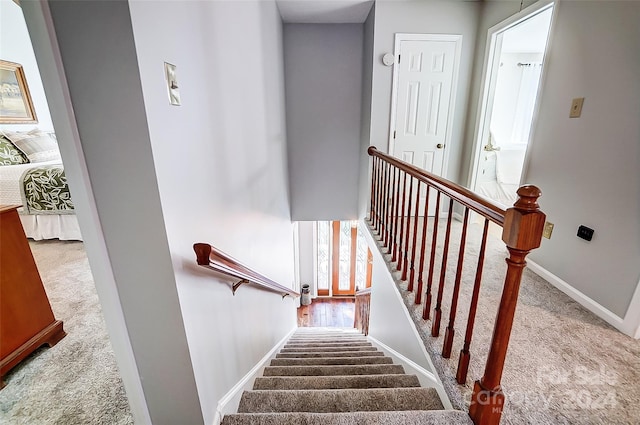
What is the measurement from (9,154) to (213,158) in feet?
13.1

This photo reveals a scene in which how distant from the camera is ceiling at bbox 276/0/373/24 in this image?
275 cm

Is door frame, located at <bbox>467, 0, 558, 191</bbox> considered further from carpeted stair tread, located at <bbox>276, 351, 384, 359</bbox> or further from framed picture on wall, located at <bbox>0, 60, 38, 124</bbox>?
framed picture on wall, located at <bbox>0, 60, 38, 124</bbox>

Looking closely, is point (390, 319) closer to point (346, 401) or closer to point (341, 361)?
point (341, 361)

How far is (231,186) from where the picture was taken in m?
1.46

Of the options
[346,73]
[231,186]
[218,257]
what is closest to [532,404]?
[218,257]

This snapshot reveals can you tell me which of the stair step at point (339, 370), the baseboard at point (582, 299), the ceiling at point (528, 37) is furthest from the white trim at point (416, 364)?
the ceiling at point (528, 37)

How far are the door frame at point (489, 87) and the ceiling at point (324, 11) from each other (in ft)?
4.15

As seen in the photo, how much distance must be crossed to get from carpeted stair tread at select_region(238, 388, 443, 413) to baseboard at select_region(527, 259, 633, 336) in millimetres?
1214

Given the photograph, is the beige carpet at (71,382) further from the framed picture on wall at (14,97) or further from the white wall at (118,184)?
the framed picture on wall at (14,97)

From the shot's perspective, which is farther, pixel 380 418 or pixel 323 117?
pixel 323 117

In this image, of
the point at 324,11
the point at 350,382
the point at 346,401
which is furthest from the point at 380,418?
the point at 324,11

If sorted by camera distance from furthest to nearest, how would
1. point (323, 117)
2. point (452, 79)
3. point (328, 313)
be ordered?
1. point (328, 313)
2. point (323, 117)
3. point (452, 79)

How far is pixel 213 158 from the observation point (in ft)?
4.01

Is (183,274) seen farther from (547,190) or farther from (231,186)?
(547,190)
